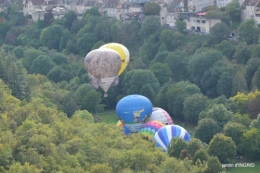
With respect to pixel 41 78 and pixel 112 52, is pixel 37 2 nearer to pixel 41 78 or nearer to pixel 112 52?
pixel 41 78

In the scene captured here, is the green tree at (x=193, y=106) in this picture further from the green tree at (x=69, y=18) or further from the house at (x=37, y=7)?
the house at (x=37, y=7)

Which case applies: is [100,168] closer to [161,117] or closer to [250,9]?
[161,117]

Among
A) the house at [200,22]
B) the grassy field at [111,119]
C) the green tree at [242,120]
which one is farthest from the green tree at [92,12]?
the green tree at [242,120]


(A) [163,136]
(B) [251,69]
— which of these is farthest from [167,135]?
(B) [251,69]

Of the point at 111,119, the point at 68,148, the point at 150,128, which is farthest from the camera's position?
the point at 111,119

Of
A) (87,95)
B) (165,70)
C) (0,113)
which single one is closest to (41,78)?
(87,95)
